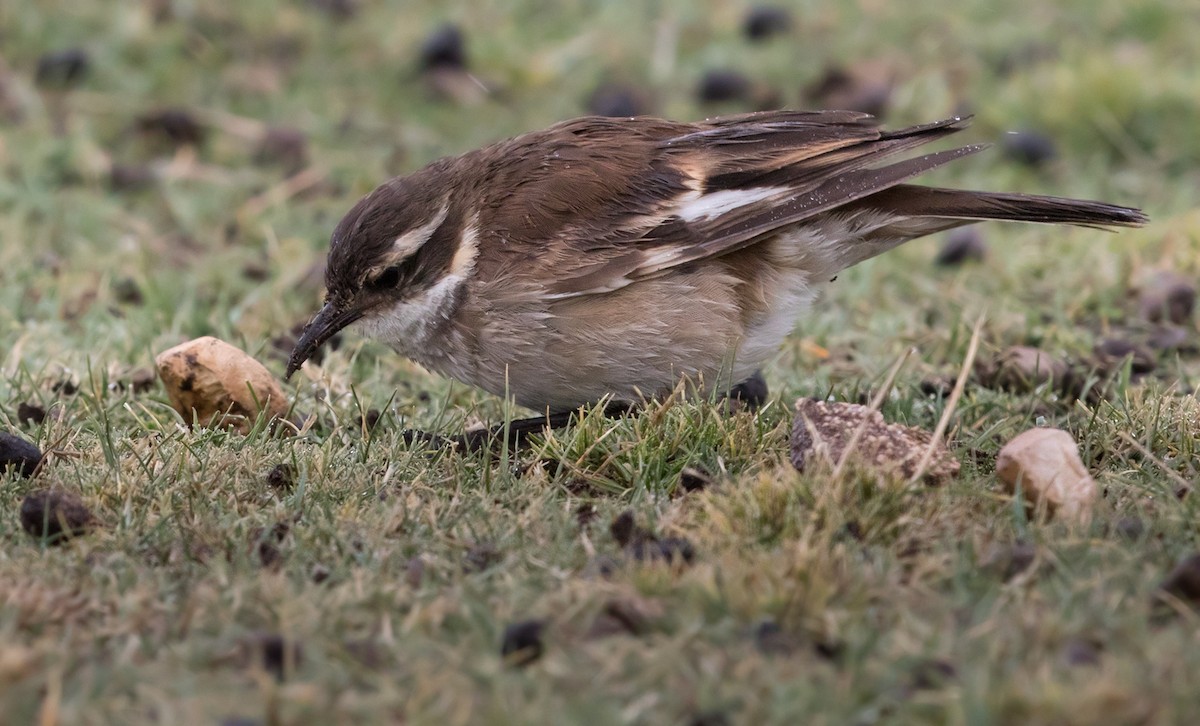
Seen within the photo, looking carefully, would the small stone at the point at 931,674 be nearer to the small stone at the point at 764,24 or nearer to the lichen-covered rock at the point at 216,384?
the lichen-covered rock at the point at 216,384

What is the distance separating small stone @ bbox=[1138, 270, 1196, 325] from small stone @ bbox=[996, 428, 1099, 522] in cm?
284

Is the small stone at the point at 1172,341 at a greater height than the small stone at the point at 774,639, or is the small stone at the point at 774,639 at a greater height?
the small stone at the point at 1172,341

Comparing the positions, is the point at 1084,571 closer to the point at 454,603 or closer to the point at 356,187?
the point at 454,603

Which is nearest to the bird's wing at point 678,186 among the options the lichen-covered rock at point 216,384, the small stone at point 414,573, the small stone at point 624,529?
the lichen-covered rock at point 216,384

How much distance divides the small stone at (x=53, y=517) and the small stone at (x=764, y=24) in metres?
8.53

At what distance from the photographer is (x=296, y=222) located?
29.5 ft

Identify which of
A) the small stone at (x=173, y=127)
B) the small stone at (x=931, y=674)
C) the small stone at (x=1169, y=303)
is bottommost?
the small stone at (x=931, y=674)

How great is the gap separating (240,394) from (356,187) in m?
4.11

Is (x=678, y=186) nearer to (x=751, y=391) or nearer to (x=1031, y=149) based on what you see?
(x=751, y=391)

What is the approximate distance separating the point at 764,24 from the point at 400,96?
291 centimetres

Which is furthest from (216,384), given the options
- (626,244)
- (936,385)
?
(936,385)

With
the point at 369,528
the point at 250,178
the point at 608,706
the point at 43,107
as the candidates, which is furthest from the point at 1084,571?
the point at 43,107

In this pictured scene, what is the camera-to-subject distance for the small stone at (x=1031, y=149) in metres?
9.79

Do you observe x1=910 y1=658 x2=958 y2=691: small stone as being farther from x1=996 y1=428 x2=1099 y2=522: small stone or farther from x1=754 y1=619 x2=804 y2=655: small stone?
x1=996 y1=428 x2=1099 y2=522: small stone
